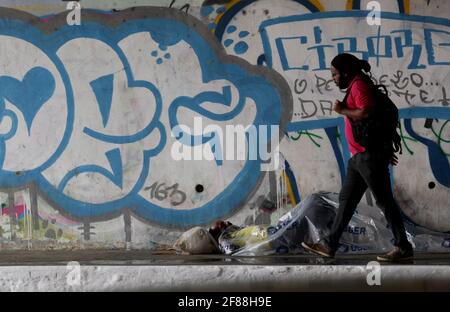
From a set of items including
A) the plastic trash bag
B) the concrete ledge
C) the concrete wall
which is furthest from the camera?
the concrete wall

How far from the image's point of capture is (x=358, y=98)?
7.12m

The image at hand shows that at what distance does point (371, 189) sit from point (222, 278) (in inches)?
55.5

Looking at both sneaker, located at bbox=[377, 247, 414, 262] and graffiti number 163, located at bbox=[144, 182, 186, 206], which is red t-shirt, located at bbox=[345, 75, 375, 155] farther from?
graffiti number 163, located at bbox=[144, 182, 186, 206]

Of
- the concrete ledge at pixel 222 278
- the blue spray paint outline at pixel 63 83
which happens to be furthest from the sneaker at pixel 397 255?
the blue spray paint outline at pixel 63 83

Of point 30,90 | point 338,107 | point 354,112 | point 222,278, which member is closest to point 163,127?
point 30,90

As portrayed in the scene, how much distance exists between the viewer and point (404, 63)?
8.92 metres

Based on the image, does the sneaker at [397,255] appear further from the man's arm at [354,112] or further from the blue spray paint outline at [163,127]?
the blue spray paint outline at [163,127]

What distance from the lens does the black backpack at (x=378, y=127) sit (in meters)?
7.09

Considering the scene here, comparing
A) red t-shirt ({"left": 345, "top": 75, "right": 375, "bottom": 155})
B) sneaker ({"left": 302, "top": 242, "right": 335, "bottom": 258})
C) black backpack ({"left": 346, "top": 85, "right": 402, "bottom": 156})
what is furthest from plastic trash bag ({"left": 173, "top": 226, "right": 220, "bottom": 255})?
black backpack ({"left": 346, "top": 85, "right": 402, "bottom": 156})

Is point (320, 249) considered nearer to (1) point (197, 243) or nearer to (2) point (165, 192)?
(1) point (197, 243)

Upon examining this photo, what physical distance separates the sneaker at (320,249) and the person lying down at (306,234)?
0.58 meters

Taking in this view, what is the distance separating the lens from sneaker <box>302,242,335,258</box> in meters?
7.47

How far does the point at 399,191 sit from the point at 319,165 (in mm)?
856
